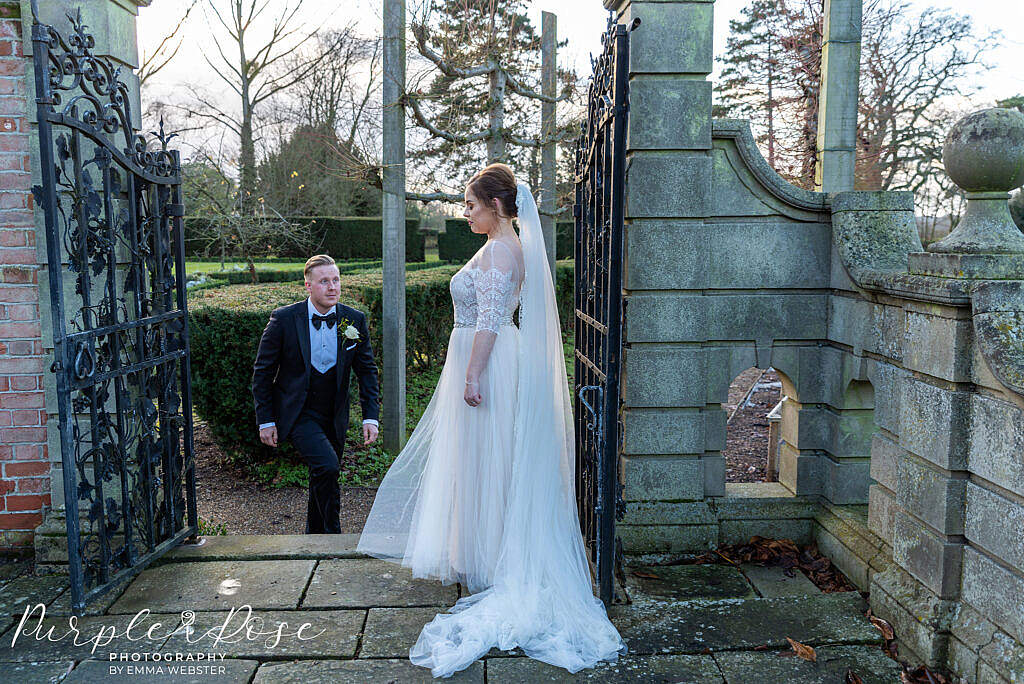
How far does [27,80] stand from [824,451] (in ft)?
16.0

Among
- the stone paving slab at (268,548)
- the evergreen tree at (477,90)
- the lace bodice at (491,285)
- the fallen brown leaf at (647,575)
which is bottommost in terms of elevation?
the fallen brown leaf at (647,575)

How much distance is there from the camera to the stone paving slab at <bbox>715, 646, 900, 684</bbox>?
121 inches

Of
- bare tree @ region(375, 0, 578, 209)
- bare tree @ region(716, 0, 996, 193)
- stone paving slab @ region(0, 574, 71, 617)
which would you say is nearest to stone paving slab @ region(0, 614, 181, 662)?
stone paving slab @ region(0, 574, 71, 617)

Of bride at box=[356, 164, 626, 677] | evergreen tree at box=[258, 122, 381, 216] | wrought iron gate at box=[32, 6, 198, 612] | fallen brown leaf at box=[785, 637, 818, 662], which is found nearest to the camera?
fallen brown leaf at box=[785, 637, 818, 662]

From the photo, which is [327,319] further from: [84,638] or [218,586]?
[84,638]

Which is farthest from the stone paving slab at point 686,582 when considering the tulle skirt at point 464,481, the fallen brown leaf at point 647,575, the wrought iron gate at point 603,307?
the tulle skirt at point 464,481

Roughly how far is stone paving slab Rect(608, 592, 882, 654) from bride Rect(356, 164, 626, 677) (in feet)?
0.79

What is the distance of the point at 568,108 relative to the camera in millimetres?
8523

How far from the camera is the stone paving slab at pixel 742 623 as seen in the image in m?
3.37

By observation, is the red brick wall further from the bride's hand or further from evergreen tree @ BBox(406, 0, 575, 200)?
evergreen tree @ BBox(406, 0, 575, 200)

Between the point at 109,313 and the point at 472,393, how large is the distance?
187 cm

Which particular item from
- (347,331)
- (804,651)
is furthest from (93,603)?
(804,651)

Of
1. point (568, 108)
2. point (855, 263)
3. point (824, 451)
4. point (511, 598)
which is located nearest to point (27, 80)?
point (511, 598)

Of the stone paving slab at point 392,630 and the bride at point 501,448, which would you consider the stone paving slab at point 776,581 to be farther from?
the stone paving slab at point 392,630
